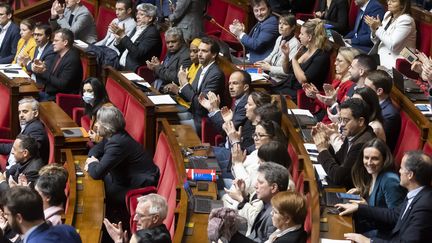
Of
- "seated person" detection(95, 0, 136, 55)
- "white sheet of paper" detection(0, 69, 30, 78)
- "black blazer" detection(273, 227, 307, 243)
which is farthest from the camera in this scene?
"seated person" detection(95, 0, 136, 55)

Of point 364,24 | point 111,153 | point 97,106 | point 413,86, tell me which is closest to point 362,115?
point 413,86

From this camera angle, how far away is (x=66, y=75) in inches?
204

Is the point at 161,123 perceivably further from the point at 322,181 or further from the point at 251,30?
the point at 251,30

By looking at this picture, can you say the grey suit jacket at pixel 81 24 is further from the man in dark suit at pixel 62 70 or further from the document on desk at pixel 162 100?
the document on desk at pixel 162 100

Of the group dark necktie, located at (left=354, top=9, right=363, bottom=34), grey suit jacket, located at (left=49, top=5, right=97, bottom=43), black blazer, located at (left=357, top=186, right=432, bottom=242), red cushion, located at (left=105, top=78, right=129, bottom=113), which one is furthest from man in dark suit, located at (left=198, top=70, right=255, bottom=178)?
grey suit jacket, located at (left=49, top=5, right=97, bottom=43)

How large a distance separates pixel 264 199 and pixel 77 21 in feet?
9.46

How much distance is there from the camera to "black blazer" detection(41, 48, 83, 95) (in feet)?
17.0

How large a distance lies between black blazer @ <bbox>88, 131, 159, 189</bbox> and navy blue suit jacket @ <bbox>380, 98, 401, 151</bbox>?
0.89m

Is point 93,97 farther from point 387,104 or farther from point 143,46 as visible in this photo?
point 387,104

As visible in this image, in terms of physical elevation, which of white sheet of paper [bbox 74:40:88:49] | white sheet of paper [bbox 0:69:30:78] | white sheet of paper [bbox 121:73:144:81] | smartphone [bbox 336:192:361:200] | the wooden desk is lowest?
white sheet of paper [bbox 0:69:30:78]

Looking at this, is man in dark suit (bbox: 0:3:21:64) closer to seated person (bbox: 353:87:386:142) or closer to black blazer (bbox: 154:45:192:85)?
black blazer (bbox: 154:45:192:85)

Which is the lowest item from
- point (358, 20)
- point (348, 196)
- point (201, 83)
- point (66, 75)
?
point (66, 75)

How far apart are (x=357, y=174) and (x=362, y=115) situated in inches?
9.6

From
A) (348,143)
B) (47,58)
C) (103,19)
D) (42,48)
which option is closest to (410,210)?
(348,143)
